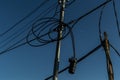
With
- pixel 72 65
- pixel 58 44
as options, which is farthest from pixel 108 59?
pixel 58 44

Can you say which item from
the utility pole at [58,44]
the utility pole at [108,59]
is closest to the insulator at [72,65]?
the utility pole at [58,44]

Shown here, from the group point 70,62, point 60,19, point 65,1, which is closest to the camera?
point 70,62

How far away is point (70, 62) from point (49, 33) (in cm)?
229

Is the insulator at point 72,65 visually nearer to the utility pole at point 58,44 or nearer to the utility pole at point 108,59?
the utility pole at point 58,44

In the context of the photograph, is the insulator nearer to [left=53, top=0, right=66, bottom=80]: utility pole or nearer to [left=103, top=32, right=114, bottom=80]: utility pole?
[left=53, top=0, right=66, bottom=80]: utility pole

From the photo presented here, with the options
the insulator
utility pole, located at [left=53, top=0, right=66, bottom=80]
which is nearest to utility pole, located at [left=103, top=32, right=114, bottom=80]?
the insulator

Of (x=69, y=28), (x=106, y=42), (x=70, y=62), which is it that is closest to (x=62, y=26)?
(x=69, y=28)

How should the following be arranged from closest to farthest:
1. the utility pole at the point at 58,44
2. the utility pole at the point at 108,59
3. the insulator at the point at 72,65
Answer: the utility pole at the point at 108,59
the insulator at the point at 72,65
the utility pole at the point at 58,44

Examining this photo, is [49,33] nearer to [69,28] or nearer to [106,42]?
[69,28]

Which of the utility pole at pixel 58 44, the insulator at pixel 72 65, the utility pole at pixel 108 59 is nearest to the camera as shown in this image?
the utility pole at pixel 108 59

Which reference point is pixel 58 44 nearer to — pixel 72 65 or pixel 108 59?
pixel 72 65

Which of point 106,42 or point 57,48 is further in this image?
point 57,48

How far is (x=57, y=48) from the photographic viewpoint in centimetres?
1056

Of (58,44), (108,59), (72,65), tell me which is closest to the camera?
(108,59)
